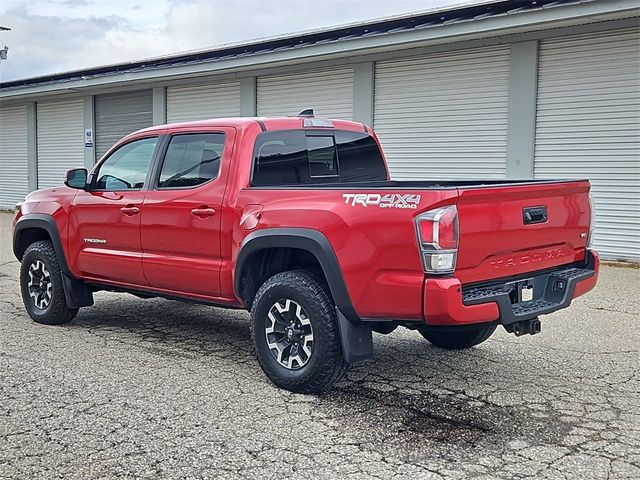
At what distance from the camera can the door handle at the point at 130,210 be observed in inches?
239

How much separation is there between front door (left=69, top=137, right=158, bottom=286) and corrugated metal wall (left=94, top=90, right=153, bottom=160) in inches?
522

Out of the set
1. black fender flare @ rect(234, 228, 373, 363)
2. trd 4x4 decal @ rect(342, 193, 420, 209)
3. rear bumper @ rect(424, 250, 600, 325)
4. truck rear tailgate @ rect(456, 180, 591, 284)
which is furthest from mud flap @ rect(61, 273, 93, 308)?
truck rear tailgate @ rect(456, 180, 591, 284)

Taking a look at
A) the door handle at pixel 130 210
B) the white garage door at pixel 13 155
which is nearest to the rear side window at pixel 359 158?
the door handle at pixel 130 210

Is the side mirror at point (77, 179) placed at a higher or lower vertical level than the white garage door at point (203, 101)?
lower

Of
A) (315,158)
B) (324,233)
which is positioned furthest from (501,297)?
(315,158)

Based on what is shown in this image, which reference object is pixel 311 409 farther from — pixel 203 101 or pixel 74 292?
pixel 203 101

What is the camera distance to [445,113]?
13156 mm

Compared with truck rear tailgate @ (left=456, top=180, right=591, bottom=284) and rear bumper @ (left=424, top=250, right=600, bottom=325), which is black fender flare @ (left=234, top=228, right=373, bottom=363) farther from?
truck rear tailgate @ (left=456, top=180, right=591, bottom=284)

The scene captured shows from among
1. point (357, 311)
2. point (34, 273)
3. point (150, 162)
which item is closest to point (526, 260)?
point (357, 311)

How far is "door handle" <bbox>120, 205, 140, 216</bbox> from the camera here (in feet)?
19.9

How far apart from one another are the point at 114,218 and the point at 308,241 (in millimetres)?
2345

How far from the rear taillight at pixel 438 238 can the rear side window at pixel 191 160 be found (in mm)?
2042

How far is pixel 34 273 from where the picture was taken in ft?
23.4

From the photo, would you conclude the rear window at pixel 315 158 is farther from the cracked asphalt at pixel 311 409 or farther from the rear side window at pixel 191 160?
the cracked asphalt at pixel 311 409
